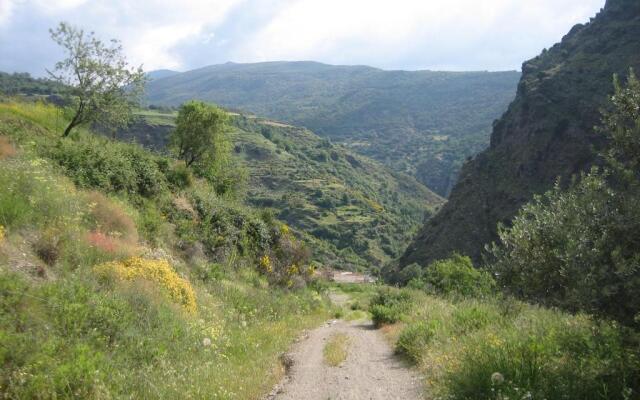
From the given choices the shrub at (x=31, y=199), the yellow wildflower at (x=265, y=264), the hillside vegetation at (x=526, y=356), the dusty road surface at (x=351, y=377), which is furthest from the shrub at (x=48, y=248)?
the yellow wildflower at (x=265, y=264)

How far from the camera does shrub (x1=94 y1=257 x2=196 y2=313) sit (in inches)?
447

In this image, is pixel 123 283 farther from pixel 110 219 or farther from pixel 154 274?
pixel 110 219

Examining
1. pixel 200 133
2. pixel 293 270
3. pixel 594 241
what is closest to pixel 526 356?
pixel 594 241

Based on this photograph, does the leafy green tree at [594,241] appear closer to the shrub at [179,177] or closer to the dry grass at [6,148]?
the dry grass at [6,148]

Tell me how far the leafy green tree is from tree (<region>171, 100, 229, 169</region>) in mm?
29882

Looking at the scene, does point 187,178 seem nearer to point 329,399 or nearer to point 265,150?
point 329,399

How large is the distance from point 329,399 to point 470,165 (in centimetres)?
9660

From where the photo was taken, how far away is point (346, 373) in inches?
429

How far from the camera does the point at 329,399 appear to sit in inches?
343

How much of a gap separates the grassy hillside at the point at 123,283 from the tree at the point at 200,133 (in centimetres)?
1070

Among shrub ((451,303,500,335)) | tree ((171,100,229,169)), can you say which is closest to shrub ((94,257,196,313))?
shrub ((451,303,500,335))

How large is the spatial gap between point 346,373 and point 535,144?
84.4 metres

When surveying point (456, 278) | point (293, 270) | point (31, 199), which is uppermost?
point (31, 199)

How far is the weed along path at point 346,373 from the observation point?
9.12 metres
